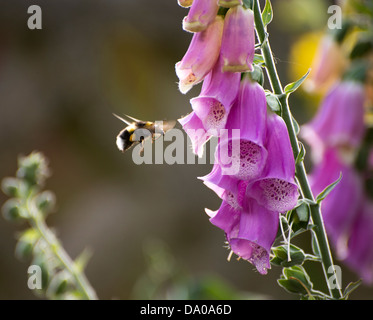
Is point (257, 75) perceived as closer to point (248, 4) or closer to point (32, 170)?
point (248, 4)

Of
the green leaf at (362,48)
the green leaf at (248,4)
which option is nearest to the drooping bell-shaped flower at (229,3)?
the green leaf at (248,4)

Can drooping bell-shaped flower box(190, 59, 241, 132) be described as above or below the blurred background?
below

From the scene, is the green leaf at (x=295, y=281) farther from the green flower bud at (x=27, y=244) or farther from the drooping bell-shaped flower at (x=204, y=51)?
the green flower bud at (x=27, y=244)

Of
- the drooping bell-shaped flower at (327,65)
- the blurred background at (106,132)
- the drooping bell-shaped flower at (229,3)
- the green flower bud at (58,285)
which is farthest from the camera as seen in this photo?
the blurred background at (106,132)

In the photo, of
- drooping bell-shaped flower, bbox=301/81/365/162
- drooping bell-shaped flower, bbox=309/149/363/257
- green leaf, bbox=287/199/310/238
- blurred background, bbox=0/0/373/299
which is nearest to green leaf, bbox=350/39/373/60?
drooping bell-shaped flower, bbox=301/81/365/162

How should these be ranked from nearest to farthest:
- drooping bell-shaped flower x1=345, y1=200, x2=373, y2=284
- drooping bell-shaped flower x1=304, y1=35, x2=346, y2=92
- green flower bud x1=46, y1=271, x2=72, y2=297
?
green flower bud x1=46, y1=271, x2=72, y2=297
drooping bell-shaped flower x1=345, y1=200, x2=373, y2=284
drooping bell-shaped flower x1=304, y1=35, x2=346, y2=92

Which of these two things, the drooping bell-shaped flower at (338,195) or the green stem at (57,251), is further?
the drooping bell-shaped flower at (338,195)

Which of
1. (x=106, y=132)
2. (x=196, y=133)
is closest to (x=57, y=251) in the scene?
(x=196, y=133)

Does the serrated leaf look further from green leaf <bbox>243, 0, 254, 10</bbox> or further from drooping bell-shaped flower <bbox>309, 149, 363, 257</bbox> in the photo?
drooping bell-shaped flower <bbox>309, 149, 363, 257</bbox>

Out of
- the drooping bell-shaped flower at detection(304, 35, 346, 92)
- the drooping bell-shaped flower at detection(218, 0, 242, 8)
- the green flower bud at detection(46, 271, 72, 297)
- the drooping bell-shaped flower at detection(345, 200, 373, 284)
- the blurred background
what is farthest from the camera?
the blurred background
